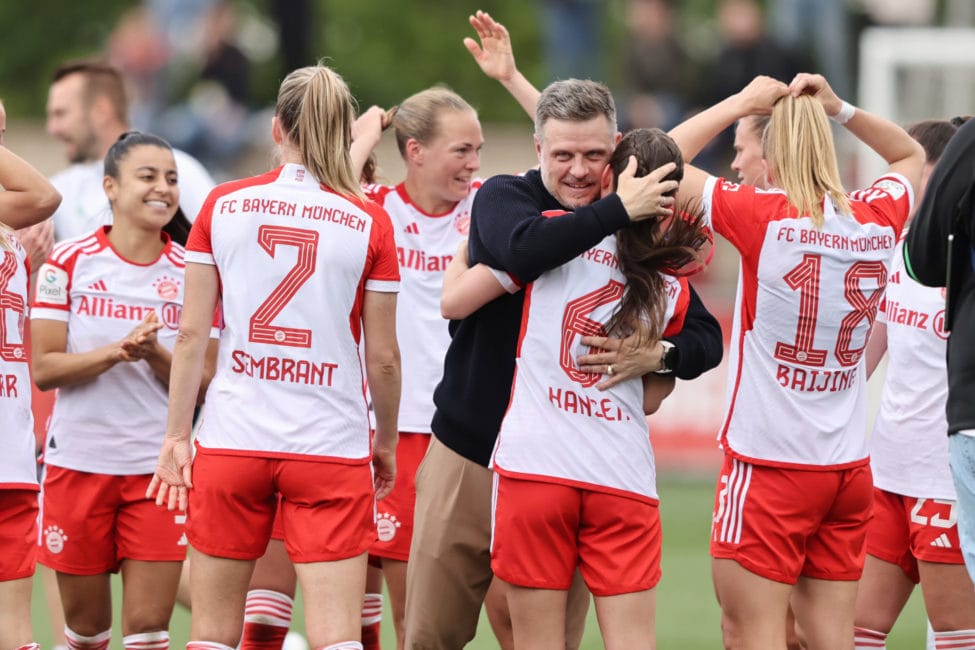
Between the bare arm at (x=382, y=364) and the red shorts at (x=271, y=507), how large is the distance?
1.03ft

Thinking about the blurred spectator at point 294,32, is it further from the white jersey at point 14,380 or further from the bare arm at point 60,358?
the white jersey at point 14,380

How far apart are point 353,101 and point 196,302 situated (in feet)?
2.82

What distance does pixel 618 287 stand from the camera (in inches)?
192

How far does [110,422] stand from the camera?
610cm

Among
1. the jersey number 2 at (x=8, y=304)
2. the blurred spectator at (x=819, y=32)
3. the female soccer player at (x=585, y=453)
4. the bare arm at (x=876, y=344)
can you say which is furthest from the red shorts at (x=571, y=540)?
the blurred spectator at (x=819, y=32)

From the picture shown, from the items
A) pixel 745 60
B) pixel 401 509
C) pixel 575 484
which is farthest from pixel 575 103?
pixel 745 60

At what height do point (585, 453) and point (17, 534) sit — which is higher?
point (585, 453)

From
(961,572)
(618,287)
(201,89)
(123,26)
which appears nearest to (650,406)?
(618,287)

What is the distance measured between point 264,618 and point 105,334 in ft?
4.20

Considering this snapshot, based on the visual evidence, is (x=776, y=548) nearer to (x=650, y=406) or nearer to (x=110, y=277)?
(x=650, y=406)

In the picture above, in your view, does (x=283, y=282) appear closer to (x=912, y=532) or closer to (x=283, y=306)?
(x=283, y=306)

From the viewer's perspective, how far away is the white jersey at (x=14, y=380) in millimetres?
5180

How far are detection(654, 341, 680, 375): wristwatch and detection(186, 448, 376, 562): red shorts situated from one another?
105 cm

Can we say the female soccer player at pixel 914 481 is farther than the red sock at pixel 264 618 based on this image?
No
